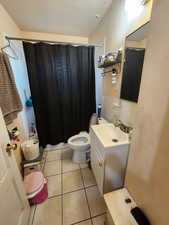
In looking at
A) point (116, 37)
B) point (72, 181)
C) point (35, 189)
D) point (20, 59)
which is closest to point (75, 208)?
point (72, 181)

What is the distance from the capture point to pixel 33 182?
138 cm

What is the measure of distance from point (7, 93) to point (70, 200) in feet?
5.06

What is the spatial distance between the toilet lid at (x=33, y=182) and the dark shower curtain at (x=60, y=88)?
0.79 m

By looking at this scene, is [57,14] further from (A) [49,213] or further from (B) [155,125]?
(A) [49,213]

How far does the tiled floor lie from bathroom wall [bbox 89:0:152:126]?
1062mm

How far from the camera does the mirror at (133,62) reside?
105 centimetres

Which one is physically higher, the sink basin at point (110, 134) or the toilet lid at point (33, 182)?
the sink basin at point (110, 134)

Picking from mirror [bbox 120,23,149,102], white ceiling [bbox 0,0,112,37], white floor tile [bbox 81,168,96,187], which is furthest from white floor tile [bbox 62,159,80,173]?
white ceiling [bbox 0,0,112,37]

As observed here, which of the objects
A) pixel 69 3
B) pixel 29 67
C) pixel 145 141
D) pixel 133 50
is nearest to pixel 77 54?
pixel 69 3

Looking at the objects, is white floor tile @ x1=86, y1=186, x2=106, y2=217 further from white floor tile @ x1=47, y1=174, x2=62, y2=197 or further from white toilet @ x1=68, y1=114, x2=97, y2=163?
white toilet @ x1=68, y1=114, x2=97, y2=163

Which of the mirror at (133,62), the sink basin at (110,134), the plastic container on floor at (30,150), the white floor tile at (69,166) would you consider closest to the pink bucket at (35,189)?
the plastic container on floor at (30,150)

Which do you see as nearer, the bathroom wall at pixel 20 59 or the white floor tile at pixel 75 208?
the white floor tile at pixel 75 208

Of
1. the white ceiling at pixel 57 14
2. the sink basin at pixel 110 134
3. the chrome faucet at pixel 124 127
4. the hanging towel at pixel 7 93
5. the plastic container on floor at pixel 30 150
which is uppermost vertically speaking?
the white ceiling at pixel 57 14

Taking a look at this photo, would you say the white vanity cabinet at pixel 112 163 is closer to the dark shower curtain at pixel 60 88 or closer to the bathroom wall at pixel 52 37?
the dark shower curtain at pixel 60 88
